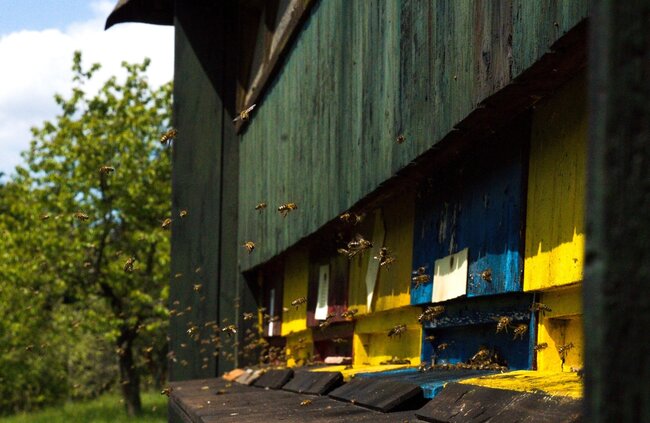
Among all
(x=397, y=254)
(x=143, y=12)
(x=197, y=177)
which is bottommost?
(x=397, y=254)

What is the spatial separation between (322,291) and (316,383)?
2.04 meters

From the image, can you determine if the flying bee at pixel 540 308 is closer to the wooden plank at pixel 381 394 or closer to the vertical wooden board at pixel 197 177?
the wooden plank at pixel 381 394

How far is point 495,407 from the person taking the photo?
2.01 meters

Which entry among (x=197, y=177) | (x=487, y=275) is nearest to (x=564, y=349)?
(x=487, y=275)

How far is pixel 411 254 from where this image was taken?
406 cm

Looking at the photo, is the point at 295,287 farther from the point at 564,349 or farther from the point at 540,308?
the point at 564,349

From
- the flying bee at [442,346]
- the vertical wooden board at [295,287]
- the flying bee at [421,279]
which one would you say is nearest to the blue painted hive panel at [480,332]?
the flying bee at [442,346]

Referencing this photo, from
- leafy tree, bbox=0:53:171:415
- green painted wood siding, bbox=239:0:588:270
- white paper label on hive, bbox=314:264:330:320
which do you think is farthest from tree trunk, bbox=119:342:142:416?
white paper label on hive, bbox=314:264:330:320

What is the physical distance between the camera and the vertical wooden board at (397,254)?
409cm

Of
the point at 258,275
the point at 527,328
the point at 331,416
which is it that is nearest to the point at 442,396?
the point at 331,416

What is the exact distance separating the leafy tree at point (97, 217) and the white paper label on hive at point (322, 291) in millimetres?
15627

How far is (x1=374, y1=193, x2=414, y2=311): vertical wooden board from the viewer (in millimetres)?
4094

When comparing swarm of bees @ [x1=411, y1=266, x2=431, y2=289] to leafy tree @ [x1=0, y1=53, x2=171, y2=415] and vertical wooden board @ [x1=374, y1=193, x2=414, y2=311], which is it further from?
leafy tree @ [x1=0, y1=53, x2=171, y2=415]

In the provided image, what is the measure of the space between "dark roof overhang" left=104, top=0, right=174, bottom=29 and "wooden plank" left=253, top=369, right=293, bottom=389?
3.88 meters
